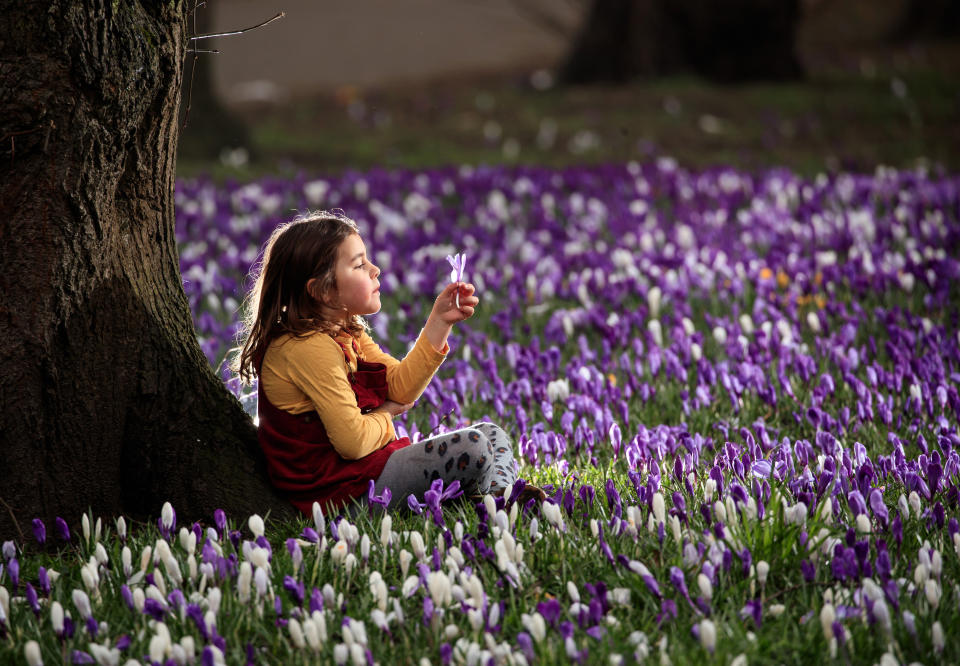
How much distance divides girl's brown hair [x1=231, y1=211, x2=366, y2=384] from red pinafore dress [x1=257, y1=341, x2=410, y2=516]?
6.0 inches

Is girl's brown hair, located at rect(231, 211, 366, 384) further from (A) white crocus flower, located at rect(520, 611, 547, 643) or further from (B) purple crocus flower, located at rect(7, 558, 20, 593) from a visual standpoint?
(A) white crocus flower, located at rect(520, 611, 547, 643)

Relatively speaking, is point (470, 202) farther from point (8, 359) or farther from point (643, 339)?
point (8, 359)

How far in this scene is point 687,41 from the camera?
18.2 metres

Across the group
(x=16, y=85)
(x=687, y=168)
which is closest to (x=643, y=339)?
(x=16, y=85)

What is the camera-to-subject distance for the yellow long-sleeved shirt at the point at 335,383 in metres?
3.76

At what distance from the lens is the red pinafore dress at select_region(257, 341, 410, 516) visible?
3893mm

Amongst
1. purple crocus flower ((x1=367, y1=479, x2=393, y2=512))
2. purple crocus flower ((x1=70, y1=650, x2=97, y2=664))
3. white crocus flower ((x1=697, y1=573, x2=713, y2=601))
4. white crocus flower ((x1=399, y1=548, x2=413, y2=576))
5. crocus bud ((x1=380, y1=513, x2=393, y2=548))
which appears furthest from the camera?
purple crocus flower ((x1=367, y1=479, x2=393, y2=512))

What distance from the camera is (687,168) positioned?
12.8 m

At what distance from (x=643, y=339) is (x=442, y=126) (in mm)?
11412

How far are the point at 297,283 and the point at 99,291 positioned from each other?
68 centimetres

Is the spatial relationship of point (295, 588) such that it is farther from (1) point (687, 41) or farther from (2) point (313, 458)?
(1) point (687, 41)

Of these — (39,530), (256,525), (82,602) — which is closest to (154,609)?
(82,602)

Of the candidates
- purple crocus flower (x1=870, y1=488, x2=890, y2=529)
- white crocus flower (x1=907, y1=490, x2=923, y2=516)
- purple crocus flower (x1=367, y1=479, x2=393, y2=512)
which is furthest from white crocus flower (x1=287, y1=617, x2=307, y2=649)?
white crocus flower (x1=907, y1=490, x2=923, y2=516)

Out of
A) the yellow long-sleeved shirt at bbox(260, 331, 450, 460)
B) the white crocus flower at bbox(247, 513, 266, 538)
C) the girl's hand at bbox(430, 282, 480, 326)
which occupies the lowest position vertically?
the white crocus flower at bbox(247, 513, 266, 538)
